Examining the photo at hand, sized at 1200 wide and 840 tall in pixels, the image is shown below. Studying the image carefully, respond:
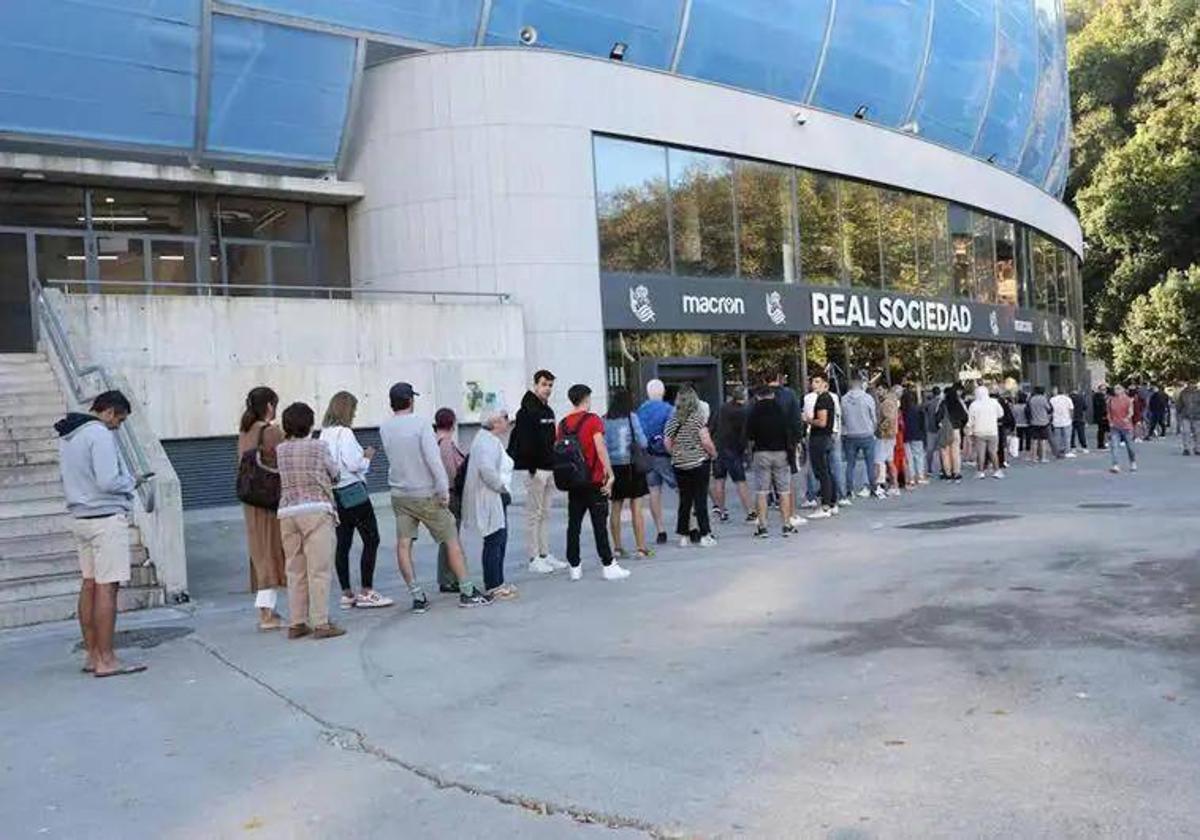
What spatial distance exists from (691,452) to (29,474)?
6804mm

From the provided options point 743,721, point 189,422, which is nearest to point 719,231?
point 189,422

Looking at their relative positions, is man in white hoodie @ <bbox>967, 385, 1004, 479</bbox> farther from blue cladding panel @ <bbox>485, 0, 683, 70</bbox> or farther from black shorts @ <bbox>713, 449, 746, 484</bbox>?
blue cladding panel @ <bbox>485, 0, 683, 70</bbox>

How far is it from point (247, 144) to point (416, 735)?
16.2 metres

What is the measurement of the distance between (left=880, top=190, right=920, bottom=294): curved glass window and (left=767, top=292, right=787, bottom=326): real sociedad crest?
14.8ft

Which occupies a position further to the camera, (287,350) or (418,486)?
(287,350)

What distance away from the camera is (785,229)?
78.4 ft

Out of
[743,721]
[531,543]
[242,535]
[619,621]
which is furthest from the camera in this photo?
[242,535]

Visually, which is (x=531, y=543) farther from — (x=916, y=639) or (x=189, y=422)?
(x=189, y=422)

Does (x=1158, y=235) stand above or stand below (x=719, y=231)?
above

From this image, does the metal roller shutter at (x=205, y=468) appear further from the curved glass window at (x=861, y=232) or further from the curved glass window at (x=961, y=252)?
the curved glass window at (x=961, y=252)

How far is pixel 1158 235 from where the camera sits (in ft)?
147

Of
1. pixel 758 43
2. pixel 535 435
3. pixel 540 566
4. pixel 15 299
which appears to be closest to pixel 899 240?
pixel 758 43

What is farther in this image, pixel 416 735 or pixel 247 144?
pixel 247 144

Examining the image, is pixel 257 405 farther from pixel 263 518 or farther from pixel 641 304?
pixel 641 304
